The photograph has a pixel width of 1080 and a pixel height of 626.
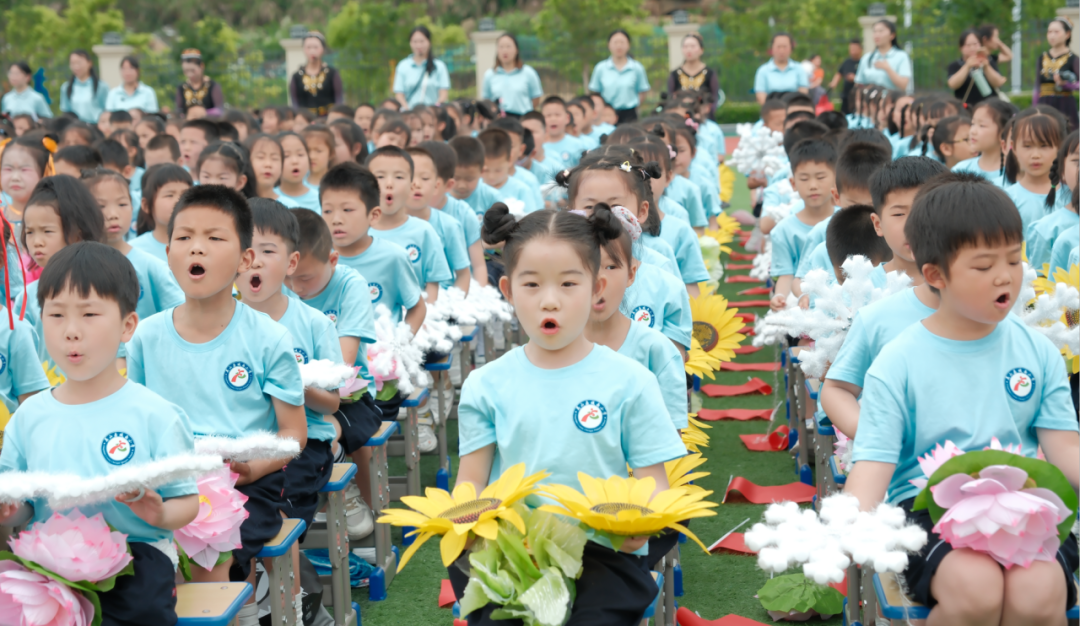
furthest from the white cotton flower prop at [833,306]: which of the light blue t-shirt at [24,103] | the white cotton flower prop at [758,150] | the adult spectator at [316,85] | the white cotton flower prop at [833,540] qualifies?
the light blue t-shirt at [24,103]

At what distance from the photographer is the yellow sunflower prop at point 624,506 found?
2.21m

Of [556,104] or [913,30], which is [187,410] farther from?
[913,30]

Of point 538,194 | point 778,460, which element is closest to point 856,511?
point 778,460

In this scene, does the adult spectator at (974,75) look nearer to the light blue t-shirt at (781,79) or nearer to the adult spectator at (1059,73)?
the adult spectator at (1059,73)

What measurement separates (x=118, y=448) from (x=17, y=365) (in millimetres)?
933

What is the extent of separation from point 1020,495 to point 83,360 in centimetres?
208

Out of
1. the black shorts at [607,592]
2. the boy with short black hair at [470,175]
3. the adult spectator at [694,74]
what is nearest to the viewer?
the black shorts at [607,592]

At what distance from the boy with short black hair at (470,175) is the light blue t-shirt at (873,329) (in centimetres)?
436

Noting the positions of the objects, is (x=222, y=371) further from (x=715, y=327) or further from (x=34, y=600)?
(x=715, y=327)

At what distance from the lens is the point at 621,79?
13773 mm

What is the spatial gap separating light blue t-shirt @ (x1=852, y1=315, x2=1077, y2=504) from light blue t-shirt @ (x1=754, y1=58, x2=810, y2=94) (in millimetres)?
11543

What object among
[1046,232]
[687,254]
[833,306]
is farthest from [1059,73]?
[833,306]

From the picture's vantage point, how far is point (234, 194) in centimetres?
319

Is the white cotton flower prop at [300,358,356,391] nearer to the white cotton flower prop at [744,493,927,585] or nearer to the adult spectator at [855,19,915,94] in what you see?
the white cotton flower prop at [744,493,927,585]
